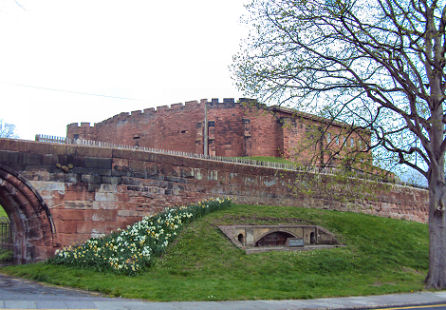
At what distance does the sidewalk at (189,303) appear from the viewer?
8562 millimetres

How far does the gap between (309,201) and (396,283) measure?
27.2 ft

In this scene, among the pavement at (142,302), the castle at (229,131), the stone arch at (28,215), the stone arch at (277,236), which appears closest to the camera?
the pavement at (142,302)

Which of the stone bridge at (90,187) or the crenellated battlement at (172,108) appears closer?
the stone bridge at (90,187)

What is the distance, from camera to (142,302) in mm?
9391

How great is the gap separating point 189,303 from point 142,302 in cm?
103

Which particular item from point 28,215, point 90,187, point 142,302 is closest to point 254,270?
point 142,302

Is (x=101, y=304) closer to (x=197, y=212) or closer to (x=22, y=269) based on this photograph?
(x=22, y=269)

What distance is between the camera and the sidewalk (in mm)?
8562

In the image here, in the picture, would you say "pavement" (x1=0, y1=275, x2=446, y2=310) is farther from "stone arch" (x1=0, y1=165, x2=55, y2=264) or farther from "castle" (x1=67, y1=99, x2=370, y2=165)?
"castle" (x1=67, y1=99, x2=370, y2=165)

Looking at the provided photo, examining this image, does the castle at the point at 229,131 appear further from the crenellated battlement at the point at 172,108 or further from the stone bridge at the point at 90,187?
the stone bridge at the point at 90,187

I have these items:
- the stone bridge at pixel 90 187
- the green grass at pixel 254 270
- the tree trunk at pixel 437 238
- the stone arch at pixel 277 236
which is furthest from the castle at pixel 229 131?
the tree trunk at pixel 437 238

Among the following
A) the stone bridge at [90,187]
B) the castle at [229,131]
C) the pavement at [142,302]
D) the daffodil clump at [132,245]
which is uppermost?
A: the castle at [229,131]

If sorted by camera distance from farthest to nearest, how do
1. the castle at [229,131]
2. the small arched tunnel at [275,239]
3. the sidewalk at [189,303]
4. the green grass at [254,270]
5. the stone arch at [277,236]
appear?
the castle at [229,131], the small arched tunnel at [275,239], the stone arch at [277,236], the green grass at [254,270], the sidewalk at [189,303]

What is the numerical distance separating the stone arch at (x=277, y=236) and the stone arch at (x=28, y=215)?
24.1ft
